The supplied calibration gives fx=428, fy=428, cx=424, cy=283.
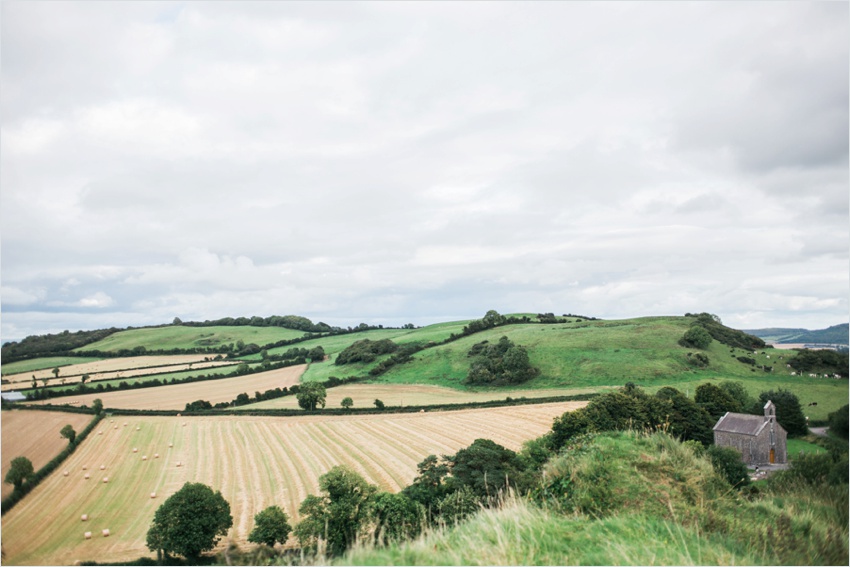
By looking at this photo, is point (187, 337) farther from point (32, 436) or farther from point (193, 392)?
point (32, 436)

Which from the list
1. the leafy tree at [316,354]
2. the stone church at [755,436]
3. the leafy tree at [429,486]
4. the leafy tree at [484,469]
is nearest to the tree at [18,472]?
the leafy tree at [429,486]

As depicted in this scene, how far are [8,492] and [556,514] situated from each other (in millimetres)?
15295

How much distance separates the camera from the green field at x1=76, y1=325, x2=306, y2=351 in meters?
37.7

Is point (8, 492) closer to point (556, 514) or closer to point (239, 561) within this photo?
point (239, 561)

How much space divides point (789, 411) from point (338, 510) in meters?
28.7

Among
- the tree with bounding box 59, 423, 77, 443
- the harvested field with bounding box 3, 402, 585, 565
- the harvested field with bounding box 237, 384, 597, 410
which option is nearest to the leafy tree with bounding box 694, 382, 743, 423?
the harvested field with bounding box 237, 384, 597, 410

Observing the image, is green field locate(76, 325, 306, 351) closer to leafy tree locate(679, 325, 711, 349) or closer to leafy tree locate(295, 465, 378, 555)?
leafy tree locate(295, 465, 378, 555)

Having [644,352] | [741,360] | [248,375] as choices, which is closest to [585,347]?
[644,352]

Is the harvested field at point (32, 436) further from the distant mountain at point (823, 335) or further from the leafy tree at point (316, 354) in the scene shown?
the leafy tree at point (316, 354)

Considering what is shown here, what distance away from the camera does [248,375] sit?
55.2 meters

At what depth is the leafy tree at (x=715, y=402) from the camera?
37938 millimetres

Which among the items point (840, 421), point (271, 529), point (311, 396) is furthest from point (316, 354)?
point (840, 421)

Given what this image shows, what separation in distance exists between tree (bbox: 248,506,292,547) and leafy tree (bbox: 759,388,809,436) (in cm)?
2378

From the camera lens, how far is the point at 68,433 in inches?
744
